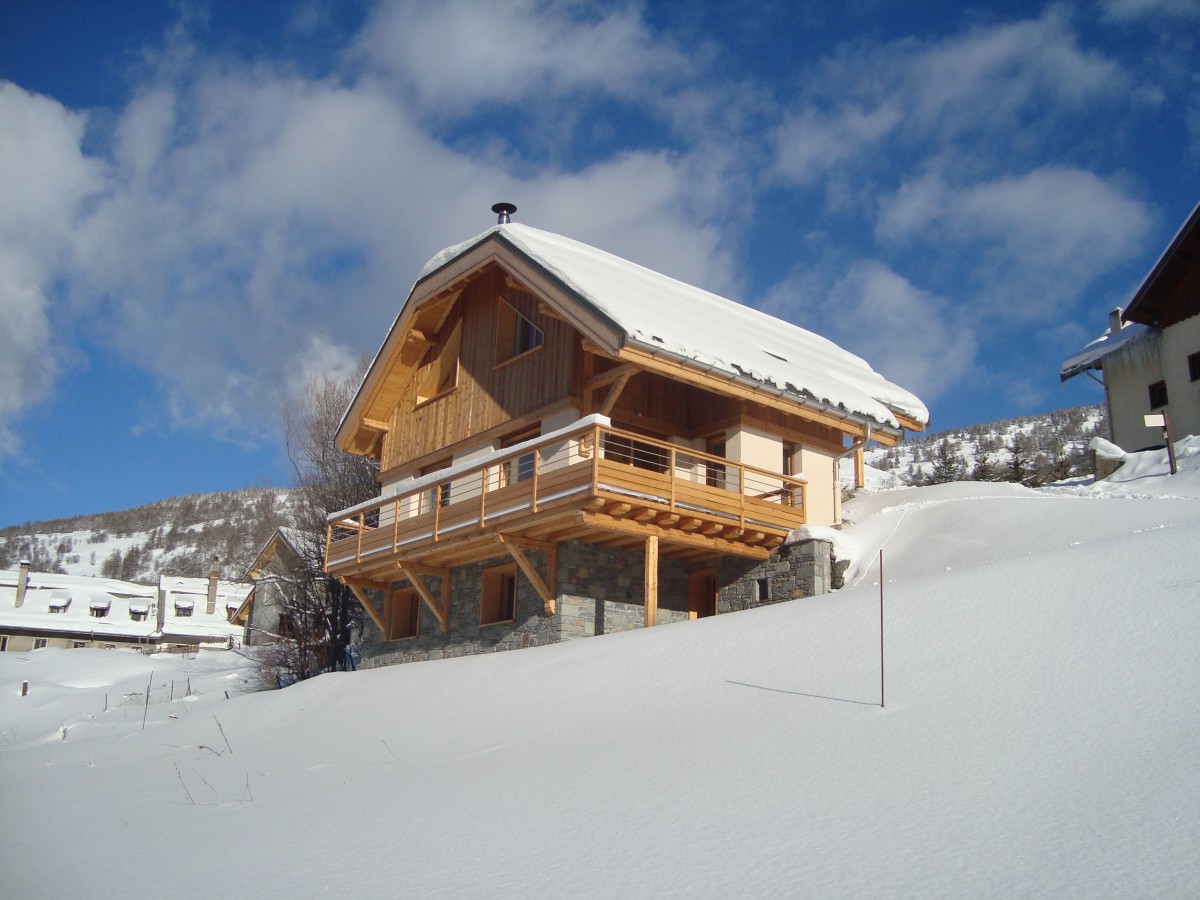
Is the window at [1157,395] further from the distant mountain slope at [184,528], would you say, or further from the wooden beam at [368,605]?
the distant mountain slope at [184,528]

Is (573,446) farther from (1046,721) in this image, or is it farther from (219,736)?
(1046,721)

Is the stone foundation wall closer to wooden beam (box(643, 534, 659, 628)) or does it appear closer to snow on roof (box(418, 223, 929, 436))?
wooden beam (box(643, 534, 659, 628))

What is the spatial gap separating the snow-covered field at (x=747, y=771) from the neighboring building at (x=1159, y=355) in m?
10.7

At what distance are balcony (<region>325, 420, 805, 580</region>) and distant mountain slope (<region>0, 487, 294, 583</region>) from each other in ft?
386

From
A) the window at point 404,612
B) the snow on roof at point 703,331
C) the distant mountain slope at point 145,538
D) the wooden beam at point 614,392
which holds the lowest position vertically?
the window at point 404,612

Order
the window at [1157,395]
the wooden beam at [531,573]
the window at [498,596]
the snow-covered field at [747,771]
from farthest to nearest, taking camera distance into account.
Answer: the window at [1157,395] < the window at [498,596] < the wooden beam at [531,573] < the snow-covered field at [747,771]

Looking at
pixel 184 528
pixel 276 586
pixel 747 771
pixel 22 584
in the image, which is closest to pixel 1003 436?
pixel 22 584

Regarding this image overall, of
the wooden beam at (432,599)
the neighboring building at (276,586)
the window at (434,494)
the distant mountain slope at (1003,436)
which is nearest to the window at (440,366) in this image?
the window at (434,494)

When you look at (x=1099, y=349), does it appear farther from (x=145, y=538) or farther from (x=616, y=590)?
(x=145, y=538)

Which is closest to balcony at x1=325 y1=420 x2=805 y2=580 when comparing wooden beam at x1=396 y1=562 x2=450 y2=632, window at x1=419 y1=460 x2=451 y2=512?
wooden beam at x1=396 y1=562 x2=450 y2=632

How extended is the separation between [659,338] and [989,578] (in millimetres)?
6996

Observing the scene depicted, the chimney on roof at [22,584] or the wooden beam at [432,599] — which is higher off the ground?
the chimney on roof at [22,584]

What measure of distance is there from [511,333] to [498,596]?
530 centimetres

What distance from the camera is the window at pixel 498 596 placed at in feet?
62.7
